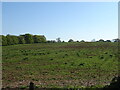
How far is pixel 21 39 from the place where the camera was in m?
62.4

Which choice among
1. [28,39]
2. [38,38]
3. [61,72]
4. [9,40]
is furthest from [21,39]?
[61,72]

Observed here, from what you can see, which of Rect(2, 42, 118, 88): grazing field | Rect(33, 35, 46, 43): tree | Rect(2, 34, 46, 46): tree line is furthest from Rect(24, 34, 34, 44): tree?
Rect(2, 42, 118, 88): grazing field

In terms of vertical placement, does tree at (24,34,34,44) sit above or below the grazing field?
above

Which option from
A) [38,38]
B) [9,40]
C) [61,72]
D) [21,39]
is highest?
[38,38]

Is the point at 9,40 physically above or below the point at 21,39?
below

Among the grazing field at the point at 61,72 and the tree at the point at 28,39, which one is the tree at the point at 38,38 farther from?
the grazing field at the point at 61,72

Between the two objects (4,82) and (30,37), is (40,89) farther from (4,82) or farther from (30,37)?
(30,37)

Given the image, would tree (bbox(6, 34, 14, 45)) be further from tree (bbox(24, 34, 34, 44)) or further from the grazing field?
the grazing field

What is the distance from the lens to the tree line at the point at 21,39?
171 feet

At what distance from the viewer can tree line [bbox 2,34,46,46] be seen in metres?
52.0

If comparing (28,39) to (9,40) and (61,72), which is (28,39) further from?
(61,72)

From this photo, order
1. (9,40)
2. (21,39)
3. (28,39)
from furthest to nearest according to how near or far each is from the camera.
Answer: (28,39), (21,39), (9,40)

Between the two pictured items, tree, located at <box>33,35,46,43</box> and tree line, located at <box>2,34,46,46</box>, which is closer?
tree line, located at <box>2,34,46,46</box>

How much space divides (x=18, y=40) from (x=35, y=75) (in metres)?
50.8
